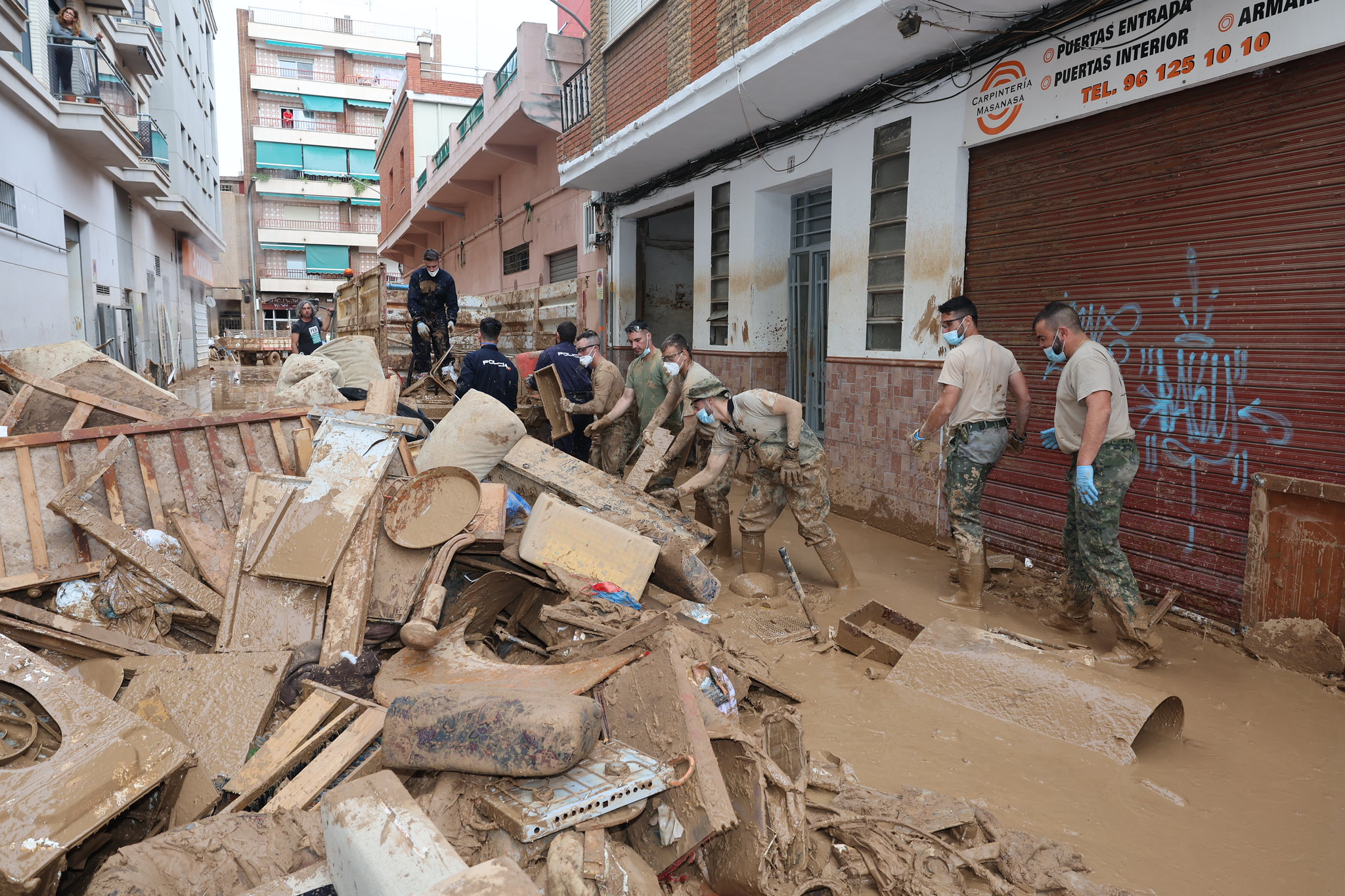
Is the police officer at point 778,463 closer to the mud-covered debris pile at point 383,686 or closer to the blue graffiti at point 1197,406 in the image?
the mud-covered debris pile at point 383,686

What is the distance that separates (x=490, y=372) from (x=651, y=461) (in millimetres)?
2128

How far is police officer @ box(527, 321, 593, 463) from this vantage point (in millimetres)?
7078

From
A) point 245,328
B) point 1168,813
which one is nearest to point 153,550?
point 1168,813

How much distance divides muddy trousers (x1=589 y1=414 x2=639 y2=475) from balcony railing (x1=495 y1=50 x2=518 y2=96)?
25.9 feet

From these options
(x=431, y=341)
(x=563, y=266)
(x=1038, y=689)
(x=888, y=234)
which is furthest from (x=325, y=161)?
(x=1038, y=689)

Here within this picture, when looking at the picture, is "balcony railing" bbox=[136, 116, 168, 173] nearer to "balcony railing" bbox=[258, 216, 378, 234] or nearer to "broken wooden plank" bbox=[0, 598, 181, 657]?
"broken wooden plank" bbox=[0, 598, 181, 657]

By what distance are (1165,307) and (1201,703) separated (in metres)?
2.29

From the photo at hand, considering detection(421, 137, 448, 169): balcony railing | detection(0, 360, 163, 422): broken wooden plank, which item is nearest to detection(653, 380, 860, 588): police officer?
detection(0, 360, 163, 422): broken wooden plank

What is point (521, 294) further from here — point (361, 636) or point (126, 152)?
point (361, 636)

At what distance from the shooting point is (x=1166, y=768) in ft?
9.59

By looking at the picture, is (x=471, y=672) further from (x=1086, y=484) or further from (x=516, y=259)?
(x=516, y=259)

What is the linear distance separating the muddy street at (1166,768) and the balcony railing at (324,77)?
4770cm

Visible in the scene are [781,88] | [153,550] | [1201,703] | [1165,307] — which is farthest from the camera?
[781,88]

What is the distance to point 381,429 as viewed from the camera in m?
4.80
